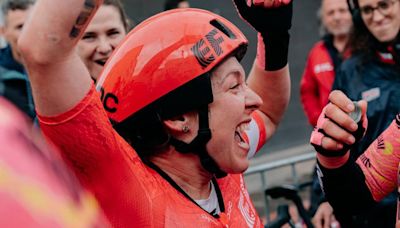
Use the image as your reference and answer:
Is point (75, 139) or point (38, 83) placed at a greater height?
point (38, 83)

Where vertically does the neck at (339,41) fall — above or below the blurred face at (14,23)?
below

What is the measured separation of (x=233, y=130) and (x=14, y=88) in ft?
5.26

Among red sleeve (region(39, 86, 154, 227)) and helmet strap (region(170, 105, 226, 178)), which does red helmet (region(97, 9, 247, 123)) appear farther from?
red sleeve (region(39, 86, 154, 227))

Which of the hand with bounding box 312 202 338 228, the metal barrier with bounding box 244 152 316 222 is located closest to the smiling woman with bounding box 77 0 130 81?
the hand with bounding box 312 202 338 228

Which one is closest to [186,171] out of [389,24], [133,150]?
[133,150]

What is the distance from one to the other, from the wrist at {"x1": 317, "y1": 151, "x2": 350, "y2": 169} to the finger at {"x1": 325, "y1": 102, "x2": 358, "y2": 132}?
A: 0.75 feet

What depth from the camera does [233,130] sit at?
2080mm

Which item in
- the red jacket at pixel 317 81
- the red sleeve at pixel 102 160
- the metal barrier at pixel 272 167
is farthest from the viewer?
the red jacket at pixel 317 81

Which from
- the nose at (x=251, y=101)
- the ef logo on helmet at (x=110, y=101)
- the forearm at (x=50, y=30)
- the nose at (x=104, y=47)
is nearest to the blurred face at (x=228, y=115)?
the nose at (x=251, y=101)

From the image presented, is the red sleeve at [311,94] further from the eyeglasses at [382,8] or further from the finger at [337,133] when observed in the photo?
the finger at [337,133]

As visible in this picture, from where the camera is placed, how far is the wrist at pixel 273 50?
8.14 ft

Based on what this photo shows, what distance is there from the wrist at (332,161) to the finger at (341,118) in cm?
23

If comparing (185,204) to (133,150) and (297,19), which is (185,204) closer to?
(133,150)

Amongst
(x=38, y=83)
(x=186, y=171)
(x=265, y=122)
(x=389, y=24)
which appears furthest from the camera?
(x=389, y=24)
